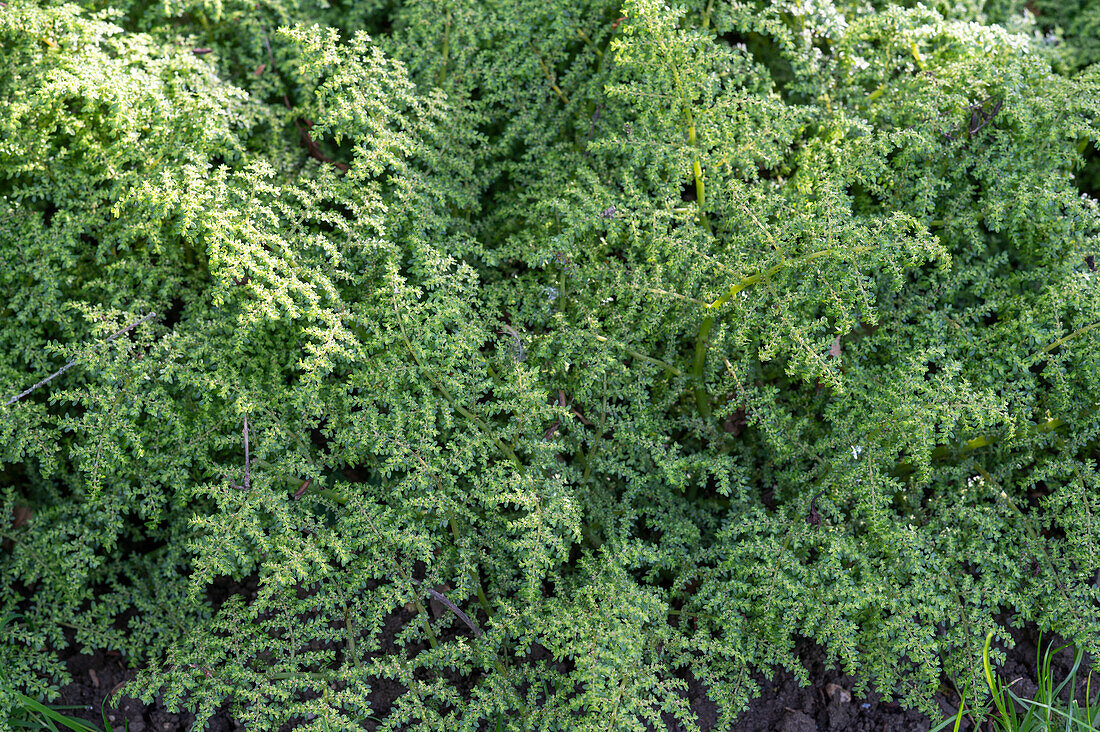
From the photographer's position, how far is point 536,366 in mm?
2326

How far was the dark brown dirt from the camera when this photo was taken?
2.20 m

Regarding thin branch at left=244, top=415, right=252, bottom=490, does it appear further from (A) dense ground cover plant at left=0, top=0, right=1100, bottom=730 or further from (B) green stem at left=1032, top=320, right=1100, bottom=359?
(B) green stem at left=1032, top=320, right=1100, bottom=359

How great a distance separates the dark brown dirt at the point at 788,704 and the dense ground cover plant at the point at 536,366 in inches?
3.1

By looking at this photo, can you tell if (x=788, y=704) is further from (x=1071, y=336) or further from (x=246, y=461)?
(x=246, y=461)

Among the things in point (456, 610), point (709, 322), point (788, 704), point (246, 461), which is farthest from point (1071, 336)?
point (246, 461)

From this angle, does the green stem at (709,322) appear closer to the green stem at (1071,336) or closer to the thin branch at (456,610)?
the green stem at (1071,336)

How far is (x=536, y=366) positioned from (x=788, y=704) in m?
1.06

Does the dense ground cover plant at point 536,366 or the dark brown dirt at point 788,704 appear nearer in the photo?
the dense ground cover plant at point 536,366

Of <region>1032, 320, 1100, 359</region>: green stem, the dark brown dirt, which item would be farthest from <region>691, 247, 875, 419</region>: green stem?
the dark brown dirt

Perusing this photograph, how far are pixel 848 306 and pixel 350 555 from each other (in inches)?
51.9

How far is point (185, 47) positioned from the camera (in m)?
2.58

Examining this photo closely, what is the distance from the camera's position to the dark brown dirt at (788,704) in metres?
2.20

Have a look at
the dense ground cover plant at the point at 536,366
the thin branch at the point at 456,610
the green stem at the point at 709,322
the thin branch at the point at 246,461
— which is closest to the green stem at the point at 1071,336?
the dense ground cover plant at the point at 536,366

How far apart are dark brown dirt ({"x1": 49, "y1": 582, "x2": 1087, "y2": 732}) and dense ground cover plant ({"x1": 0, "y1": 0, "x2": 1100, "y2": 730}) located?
78mm
